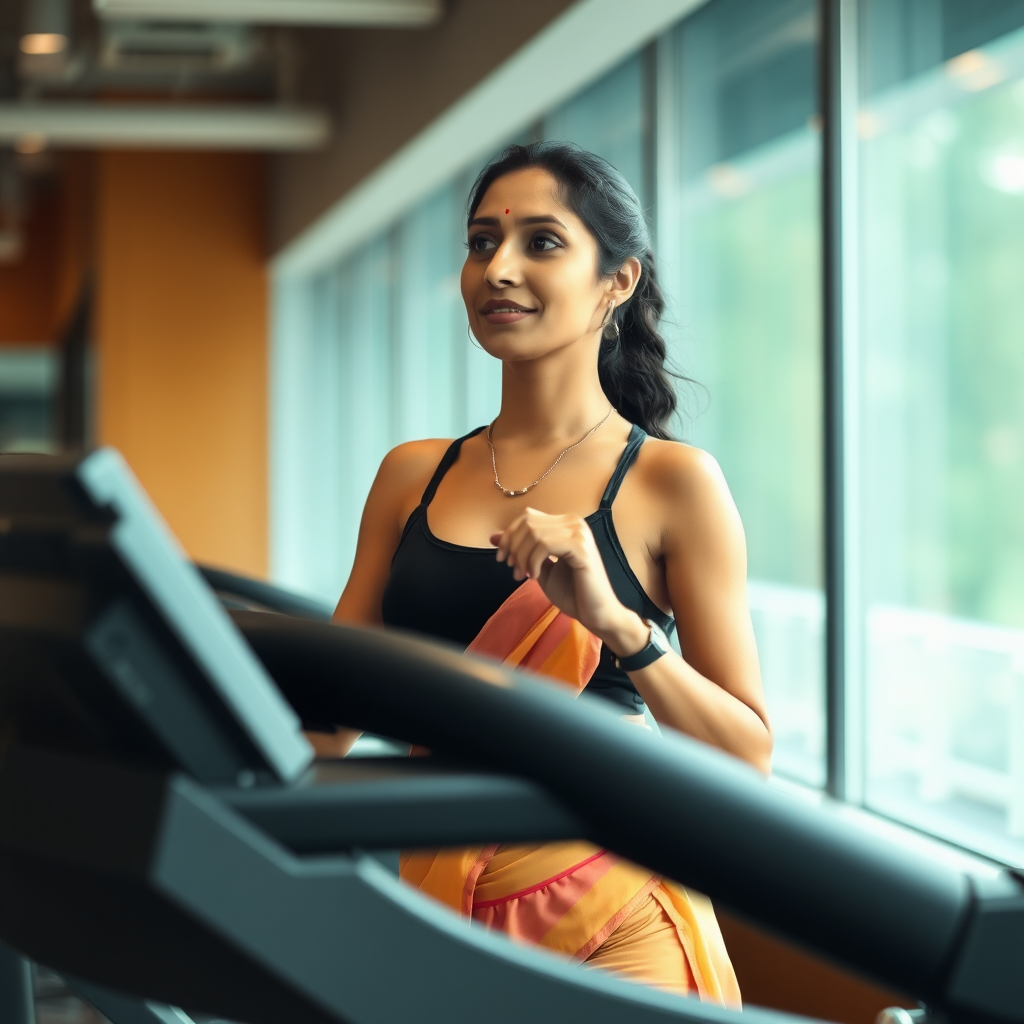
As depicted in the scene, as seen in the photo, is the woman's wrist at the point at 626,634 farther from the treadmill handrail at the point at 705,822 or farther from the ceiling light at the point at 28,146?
the ceiling light at the point at 28,146

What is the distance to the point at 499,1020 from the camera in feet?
2.08

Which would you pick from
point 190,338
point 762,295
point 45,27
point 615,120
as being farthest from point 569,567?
point 190,338

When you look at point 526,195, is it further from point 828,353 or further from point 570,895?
point 828,353

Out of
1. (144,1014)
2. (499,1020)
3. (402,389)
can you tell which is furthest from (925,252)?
(499,1020)

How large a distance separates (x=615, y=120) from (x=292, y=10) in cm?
104

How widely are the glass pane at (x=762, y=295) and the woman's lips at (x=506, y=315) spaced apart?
0.49 metres

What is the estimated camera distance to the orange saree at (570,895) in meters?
1.28

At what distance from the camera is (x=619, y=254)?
4.89 feet

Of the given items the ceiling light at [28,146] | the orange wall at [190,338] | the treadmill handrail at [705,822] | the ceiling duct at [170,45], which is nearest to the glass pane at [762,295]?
the treadmill handrail at [705,822]

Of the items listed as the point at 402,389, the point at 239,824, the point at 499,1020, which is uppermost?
the point at 402,389

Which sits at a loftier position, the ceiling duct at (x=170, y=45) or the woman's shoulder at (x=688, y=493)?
the ceiling duct at (x=170, y=45)

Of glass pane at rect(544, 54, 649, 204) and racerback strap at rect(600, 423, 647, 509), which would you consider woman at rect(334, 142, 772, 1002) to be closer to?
racerback strap at rect(600, 423, 647, 509)

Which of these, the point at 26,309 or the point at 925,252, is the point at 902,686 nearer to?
the point at 925,252

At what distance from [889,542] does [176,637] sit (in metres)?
4.53
